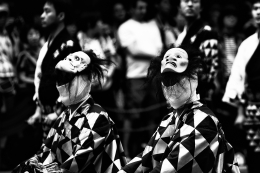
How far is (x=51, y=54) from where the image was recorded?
7246 millimetres

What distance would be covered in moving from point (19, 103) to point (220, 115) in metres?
2.43

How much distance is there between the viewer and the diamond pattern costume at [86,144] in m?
5.74

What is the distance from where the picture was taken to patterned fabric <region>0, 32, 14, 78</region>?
9375mm

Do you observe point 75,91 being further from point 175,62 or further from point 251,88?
point 251,88

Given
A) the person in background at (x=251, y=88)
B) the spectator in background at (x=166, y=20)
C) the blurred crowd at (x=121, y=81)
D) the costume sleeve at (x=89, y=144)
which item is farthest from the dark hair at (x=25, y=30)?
the costume sleeve at (x=89, y=144)

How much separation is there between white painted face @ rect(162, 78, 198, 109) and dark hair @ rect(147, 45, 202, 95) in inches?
1.1

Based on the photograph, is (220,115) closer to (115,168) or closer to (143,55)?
(143,55)

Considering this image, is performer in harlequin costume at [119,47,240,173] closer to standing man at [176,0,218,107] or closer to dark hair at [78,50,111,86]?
dark hair at [78,50,111,86]

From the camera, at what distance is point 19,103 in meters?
9.36

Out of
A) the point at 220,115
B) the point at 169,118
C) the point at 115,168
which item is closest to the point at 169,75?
the point at 169,118

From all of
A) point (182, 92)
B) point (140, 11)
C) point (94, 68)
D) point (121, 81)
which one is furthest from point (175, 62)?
point (121, 81)

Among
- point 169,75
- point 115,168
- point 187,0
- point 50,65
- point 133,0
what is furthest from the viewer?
point 133,0

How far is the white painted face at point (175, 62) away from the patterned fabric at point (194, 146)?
257 mm

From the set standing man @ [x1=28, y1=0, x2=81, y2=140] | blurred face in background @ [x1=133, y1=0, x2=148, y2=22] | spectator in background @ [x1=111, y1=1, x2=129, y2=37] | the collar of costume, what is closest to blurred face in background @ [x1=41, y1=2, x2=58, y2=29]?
standing man @ [x1=28, y1=0, x2=81, y2=140]
